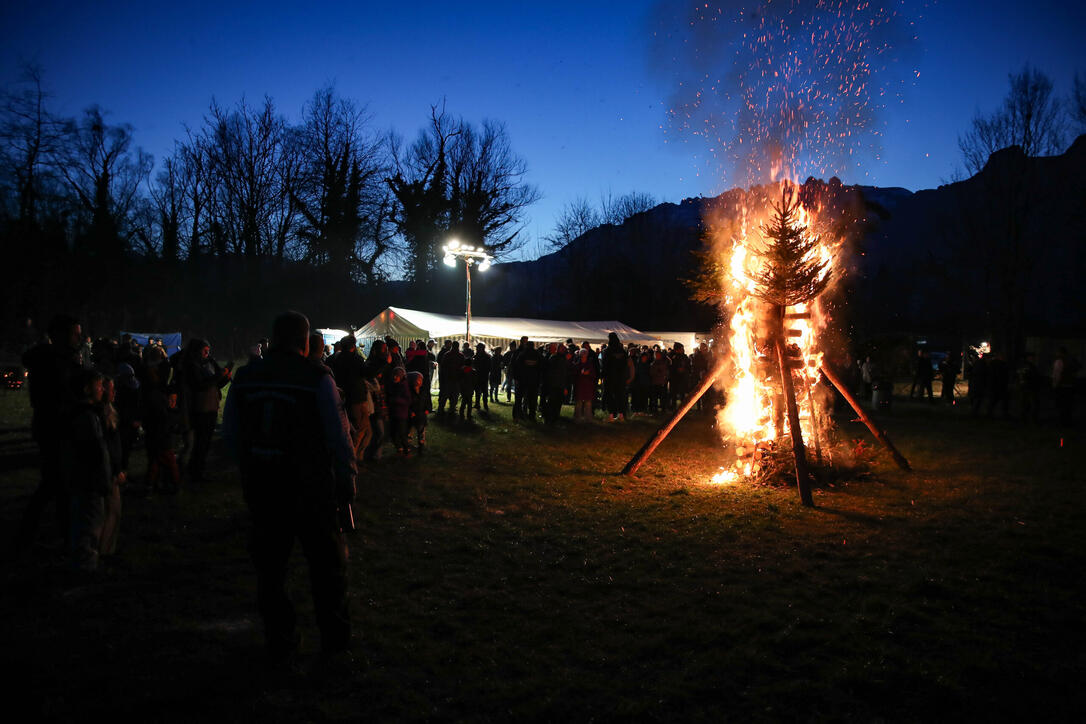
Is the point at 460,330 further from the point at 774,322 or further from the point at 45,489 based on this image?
the point at 45,489

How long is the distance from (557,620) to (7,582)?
152 inches

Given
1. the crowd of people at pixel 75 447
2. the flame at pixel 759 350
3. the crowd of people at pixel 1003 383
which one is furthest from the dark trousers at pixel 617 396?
the crowd of people at pixel 75 447

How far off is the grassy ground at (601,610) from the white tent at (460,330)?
1453 centimetres

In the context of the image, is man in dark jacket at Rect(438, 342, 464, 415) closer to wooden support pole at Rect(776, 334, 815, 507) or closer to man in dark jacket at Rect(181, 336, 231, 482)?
man in dark jacket at Rect(181, 336, 231, 482)

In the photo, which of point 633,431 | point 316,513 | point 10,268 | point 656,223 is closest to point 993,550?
point 316,513

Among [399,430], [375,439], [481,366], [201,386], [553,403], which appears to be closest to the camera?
[201,386]

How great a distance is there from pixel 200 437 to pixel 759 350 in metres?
7.53

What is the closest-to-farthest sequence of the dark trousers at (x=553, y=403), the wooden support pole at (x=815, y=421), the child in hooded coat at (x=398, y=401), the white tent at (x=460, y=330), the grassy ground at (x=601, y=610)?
the grassy ground at (x=601, y=610)
the wooden support pole at (x=815, y=421)
the child in hooded coat at (x=398, y=401)
the dark trousers at (x=553, y=403)
the white tent at (x=460, y=330)

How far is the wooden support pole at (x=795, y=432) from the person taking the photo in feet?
24.5

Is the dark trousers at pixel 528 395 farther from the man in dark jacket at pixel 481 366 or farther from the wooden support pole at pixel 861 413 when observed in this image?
the wooden support pole at pixel 861 413

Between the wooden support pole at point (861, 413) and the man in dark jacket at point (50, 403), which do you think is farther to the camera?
the wooden support pole at point (861, 413)

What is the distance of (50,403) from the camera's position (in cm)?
510

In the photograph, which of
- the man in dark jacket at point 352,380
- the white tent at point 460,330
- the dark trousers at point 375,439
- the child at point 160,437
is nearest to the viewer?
the child at point 160,437

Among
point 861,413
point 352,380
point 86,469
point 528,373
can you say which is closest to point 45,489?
point 86,469
